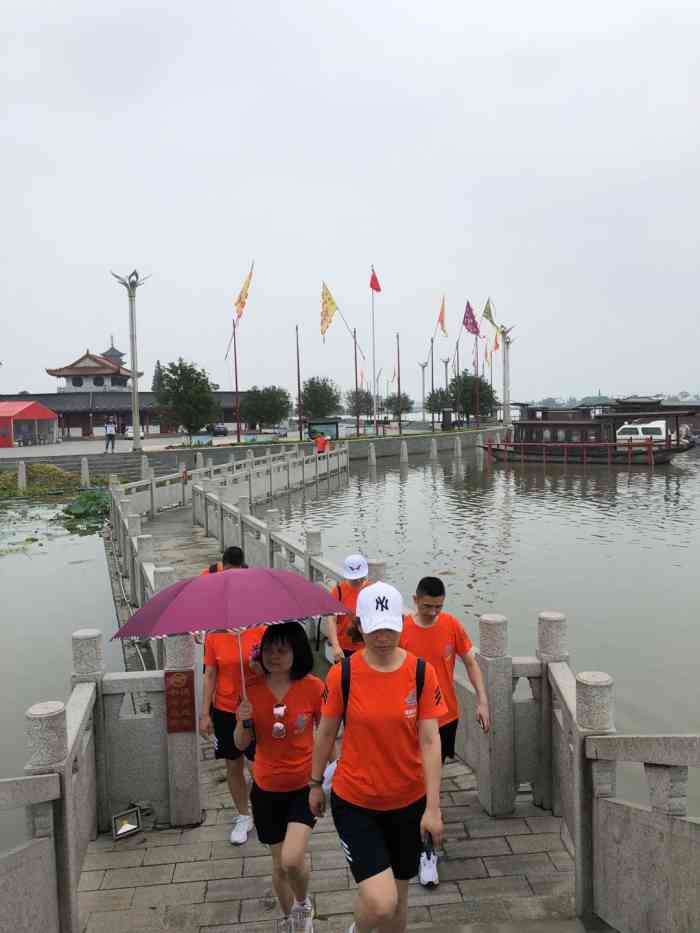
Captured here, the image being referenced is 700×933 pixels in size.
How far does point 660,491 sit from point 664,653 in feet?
74.6

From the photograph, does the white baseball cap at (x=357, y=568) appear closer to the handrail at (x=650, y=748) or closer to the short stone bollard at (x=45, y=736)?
the handrail at (x=650, y=748)

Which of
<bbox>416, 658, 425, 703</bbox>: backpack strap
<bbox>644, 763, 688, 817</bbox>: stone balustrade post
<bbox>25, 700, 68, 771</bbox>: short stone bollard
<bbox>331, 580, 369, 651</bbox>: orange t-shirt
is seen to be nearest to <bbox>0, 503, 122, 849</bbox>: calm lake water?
<bbox>331, 580, 369, 651</bbox>: orange t-shirt

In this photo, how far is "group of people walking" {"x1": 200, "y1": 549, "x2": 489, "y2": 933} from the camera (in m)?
3.31

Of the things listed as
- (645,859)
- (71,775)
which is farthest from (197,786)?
(645,859)

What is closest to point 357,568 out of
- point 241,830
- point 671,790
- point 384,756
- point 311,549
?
point 241,830

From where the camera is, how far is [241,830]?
A: 4.97m

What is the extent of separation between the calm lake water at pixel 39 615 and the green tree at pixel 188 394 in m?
27.6

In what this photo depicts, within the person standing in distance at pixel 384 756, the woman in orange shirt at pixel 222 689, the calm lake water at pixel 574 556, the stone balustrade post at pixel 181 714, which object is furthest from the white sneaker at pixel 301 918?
the calm lake water at pixel 574 556

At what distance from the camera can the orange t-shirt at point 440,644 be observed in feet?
15.1

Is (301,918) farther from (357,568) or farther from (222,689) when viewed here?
(357,568)

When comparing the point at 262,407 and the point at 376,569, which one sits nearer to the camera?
the point at 376,569

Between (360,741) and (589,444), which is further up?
(360,741)

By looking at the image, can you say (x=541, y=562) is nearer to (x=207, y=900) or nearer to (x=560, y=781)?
(x=560, y=781)

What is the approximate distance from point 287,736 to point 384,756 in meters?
0.69
